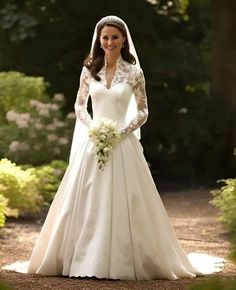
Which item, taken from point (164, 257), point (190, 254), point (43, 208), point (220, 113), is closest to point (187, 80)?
point (220, 113)

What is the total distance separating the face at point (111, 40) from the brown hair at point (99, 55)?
0.12 feet

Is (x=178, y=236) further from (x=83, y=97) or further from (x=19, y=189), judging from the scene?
(x=83, y=97)

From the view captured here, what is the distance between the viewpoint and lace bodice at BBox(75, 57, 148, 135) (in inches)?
259

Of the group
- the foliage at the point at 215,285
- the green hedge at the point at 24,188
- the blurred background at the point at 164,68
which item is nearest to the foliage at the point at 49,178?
the green hedge at the point at 24,188

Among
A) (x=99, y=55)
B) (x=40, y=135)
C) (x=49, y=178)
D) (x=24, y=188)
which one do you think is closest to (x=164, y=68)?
(x=40, y=135)

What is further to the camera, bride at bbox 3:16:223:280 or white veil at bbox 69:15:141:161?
white veil at bbox 69:15:141:161

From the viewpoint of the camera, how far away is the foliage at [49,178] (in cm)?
1207

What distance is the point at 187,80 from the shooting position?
17.6m

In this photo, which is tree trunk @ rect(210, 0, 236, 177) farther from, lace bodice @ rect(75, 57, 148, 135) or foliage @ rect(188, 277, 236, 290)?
foliage @ rect(188, 277, 236, 290)

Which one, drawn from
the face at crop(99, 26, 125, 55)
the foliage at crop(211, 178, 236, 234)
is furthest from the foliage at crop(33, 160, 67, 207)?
the face at crop(99, 26, 125, 55)

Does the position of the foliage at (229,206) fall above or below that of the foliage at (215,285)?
above

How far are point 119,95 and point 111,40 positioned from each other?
1.45 feet

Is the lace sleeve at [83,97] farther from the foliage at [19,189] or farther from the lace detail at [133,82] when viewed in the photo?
the foliage at [19,189]

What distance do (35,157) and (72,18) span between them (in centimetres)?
433
